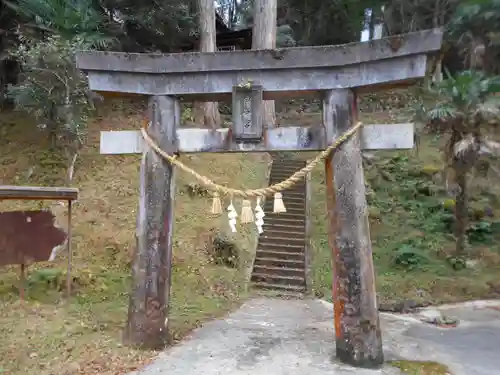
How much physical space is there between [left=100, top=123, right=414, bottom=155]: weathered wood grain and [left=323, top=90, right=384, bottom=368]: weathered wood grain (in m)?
0.21

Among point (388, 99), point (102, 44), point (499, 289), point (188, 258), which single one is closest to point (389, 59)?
point (188, 258)

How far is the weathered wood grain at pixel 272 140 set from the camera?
555 cm

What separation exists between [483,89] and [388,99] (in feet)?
38.5

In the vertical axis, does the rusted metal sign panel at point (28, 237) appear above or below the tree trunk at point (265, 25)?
below

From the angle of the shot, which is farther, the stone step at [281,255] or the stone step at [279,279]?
the stone step at [281,255]

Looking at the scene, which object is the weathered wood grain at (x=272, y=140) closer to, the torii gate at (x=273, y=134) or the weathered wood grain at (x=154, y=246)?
the torii gate at (x=273, y=134)

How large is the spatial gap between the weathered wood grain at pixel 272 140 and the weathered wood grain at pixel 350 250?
0.70 feet

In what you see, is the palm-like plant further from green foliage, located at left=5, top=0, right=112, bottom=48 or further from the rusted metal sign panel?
green foliage, located at left=5, top=0, right=112, bottom=48

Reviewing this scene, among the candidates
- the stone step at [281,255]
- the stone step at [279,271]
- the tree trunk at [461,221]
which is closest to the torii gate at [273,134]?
the stone step at [279,271]

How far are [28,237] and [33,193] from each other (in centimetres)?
87

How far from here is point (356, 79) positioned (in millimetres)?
5551

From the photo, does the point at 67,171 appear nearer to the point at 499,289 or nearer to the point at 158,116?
the point at 158,116

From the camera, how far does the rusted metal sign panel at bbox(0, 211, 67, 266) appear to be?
24.0 feet

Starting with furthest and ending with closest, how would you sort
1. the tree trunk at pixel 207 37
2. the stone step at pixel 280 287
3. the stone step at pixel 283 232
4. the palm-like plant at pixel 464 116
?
the tree trunk at pixel 207 37 < the stone step at pixel 283 232 < the palm-like plant at pixel 464 116 < the stone step at pixel 280 287
